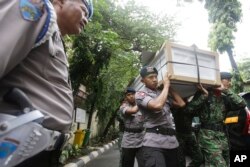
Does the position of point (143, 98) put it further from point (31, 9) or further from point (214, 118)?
point (31, 9)

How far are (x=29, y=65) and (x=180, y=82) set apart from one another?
9.59ft

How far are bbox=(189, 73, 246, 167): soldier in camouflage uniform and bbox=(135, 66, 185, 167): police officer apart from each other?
15.8 inches

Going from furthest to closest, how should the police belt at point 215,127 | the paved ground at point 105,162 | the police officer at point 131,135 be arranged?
the paved ground at point 105,162 < the police officer at point 131,135 < the police belt at point 215,127

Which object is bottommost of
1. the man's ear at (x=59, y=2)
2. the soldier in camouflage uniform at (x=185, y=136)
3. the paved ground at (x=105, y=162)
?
the paved ground at (x=105, y=162)

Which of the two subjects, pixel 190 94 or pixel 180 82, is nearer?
pixel 180 82

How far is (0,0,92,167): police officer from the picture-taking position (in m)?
1.27

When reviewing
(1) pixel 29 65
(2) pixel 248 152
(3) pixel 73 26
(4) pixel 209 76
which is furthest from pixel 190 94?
(1) pixel 29 65

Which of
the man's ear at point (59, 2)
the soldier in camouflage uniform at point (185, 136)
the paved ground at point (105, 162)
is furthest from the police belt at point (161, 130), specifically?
the paved ground at point (105, 162)

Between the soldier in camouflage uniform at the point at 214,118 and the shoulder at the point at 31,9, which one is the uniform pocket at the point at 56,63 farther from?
the soldier in camouflage uniform at the point at 214,118

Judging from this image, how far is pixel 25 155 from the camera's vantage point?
1.29 meters

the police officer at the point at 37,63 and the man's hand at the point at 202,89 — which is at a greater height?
the man's hand at the point at 202,89

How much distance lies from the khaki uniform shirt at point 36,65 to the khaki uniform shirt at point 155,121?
2595 mm

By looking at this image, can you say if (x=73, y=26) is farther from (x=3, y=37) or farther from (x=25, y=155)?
(x=25, y=155)

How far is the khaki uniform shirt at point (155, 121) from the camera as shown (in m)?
4.07
